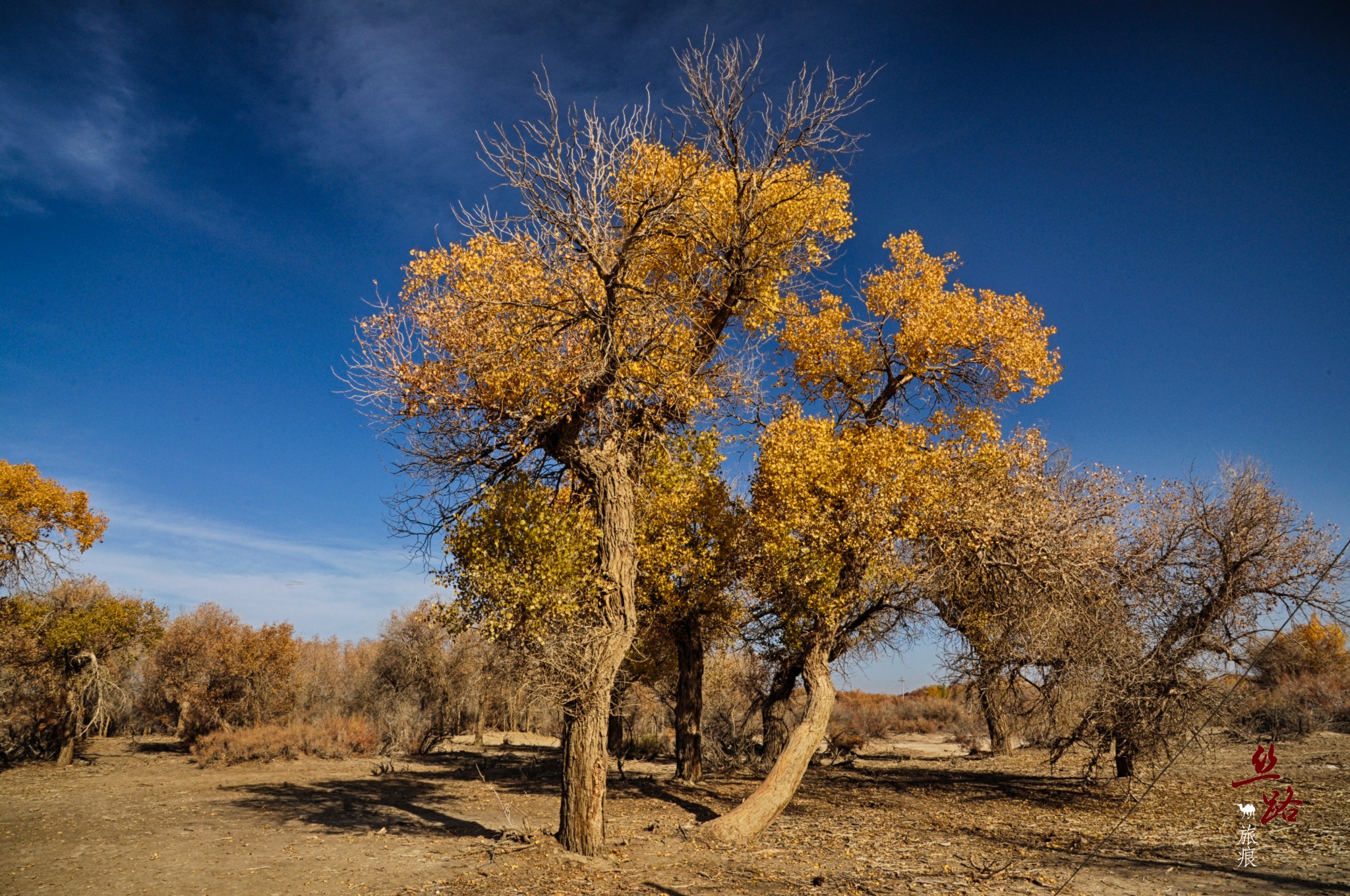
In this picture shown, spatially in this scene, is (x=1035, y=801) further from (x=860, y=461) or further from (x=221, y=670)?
(x=221, y=670)

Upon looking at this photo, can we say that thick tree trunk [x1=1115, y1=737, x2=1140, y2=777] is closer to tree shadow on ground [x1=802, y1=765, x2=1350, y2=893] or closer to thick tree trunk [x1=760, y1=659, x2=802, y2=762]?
tree shadow on ground [x1=802, y1=765, x2=1350, y2=893]

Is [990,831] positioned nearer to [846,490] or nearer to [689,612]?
[846,490]

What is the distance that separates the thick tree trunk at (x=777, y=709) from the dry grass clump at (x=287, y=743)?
14785 mm

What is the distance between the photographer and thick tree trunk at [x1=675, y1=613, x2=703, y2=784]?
15469mm

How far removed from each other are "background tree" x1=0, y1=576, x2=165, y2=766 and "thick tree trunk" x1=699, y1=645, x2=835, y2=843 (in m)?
19.1

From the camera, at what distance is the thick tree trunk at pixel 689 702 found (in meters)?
15.5

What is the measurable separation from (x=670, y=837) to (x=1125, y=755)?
8.94 meters

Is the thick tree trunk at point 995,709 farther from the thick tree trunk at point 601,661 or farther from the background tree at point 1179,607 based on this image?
the thick tree trunk at point 601,661

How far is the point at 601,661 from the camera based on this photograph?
29.8 feet

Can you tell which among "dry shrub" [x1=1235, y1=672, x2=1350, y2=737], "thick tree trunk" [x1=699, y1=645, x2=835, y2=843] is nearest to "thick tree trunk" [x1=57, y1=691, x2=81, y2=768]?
"thick tree trunk" [x1=699, y1=645, x2=835, y2=843]

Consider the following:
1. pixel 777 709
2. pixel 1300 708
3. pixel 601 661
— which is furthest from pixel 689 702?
pixel 1300 708

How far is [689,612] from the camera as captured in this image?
47.7 feet

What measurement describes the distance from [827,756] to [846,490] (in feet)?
47.2

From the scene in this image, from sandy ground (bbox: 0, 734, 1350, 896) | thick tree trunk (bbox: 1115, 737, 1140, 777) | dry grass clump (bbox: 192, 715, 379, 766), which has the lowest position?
dry grass clump (bbox: 192, 715, 379, 766)
